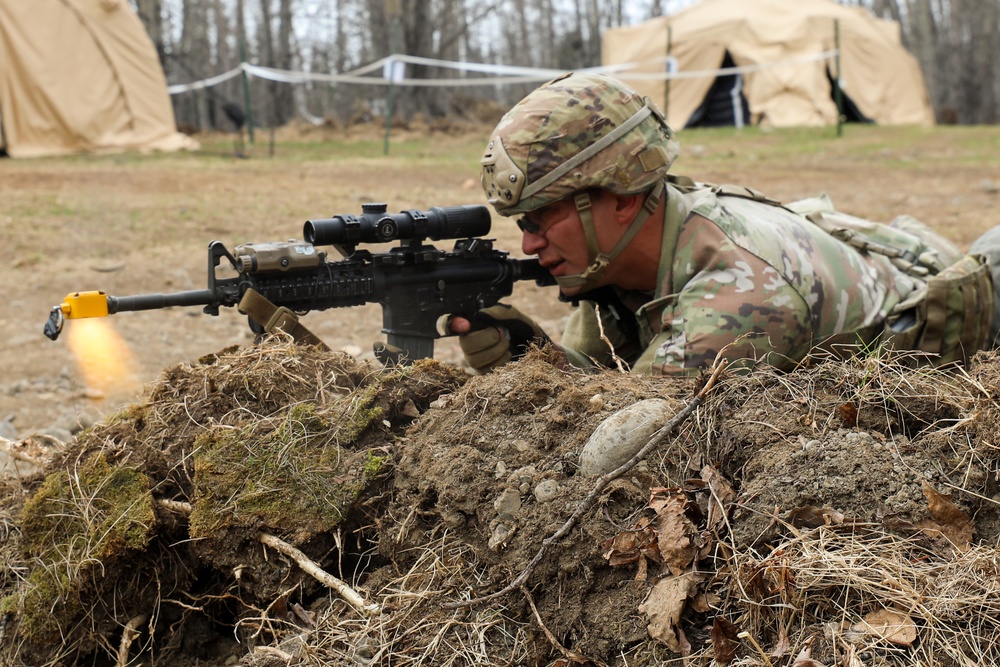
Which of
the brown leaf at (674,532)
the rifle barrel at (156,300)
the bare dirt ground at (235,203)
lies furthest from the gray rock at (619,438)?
the bare dirt ground at (235,203)

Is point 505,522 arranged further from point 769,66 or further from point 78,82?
point 769,66

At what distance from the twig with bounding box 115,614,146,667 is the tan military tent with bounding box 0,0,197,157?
15800 mm

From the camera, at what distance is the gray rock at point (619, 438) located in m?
2.44

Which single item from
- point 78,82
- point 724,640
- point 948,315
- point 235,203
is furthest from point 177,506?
point 78,82

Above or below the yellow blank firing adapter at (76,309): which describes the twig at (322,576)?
below

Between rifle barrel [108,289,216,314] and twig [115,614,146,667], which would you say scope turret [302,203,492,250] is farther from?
twig [115,614,146,667]

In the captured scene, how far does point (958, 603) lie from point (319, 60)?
40130 mm

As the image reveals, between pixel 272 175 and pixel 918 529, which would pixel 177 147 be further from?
pixel 918 529

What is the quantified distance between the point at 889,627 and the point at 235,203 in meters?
10.2

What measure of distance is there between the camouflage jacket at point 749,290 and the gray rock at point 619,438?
2.40 feet

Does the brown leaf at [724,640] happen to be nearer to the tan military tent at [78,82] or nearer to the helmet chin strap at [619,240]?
the helmet chin strap at [619,240]

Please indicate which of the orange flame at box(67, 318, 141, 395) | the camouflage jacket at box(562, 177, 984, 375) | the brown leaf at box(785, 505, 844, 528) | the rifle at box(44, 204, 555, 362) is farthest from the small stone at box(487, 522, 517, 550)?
the orange flame at box(67, 318, 141, 395)

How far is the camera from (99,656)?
288 cm

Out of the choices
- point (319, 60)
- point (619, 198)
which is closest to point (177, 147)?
point (619, 198)
